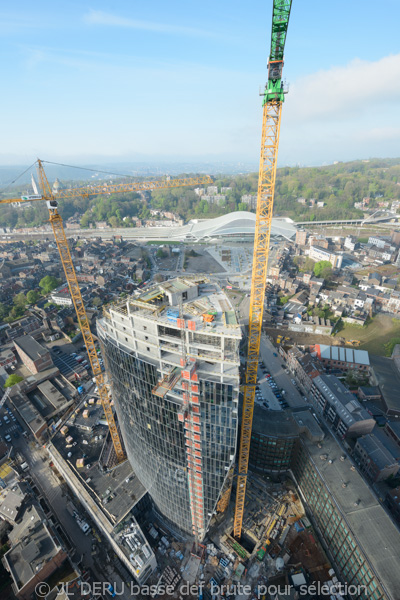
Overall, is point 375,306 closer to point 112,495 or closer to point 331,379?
point 331,379

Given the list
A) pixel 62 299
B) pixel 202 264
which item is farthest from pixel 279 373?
pixel 202 264

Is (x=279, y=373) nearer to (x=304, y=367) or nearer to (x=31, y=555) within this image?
(x=304, y=367)

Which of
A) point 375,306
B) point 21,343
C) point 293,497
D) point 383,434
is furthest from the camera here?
point 375,306

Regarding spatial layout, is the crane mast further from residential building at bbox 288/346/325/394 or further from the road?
residential building at bbox 288/346/325/394

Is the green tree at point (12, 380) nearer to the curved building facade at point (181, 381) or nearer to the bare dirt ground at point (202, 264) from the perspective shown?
the curved building facade at point (181, 381)

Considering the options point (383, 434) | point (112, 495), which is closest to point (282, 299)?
point (383, 434)
